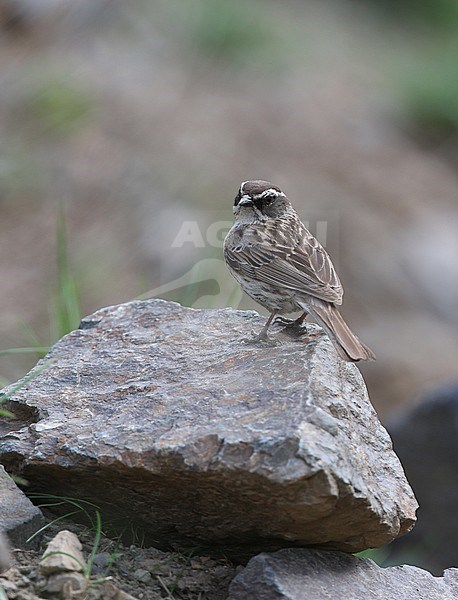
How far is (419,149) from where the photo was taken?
14492mm

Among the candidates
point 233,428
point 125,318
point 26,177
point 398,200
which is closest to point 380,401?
point 398,200

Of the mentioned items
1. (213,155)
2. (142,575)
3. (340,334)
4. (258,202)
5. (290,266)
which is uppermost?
(258,202)

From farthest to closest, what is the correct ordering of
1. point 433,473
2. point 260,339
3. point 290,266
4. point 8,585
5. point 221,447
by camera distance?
point 433,473 → point 290,266 → point 260,339 → point 221,447 → point 8,585

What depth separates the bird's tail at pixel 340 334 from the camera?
4.40m

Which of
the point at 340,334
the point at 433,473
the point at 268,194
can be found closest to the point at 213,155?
the point at 433,473

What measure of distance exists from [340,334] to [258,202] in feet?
4.75

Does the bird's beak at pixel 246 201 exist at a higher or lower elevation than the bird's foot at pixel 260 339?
higher

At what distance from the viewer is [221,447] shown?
352 cm

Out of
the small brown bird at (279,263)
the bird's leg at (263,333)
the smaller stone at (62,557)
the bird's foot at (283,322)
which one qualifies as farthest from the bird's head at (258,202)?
the smaller stone at (62,557)

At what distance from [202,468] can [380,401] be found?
724 centimetres

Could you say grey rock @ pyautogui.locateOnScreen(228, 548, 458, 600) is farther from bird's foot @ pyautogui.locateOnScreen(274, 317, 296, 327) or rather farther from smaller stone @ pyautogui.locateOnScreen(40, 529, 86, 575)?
bird's foot @ pyautogui.locateOnScreen(274, 317, 296, 327)

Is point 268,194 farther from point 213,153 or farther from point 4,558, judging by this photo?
point 213,153

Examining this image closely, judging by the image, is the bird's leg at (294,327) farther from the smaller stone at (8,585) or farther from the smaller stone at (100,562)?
the smaller stone at (8,585)

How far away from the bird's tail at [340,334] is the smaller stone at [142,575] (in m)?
1.33
